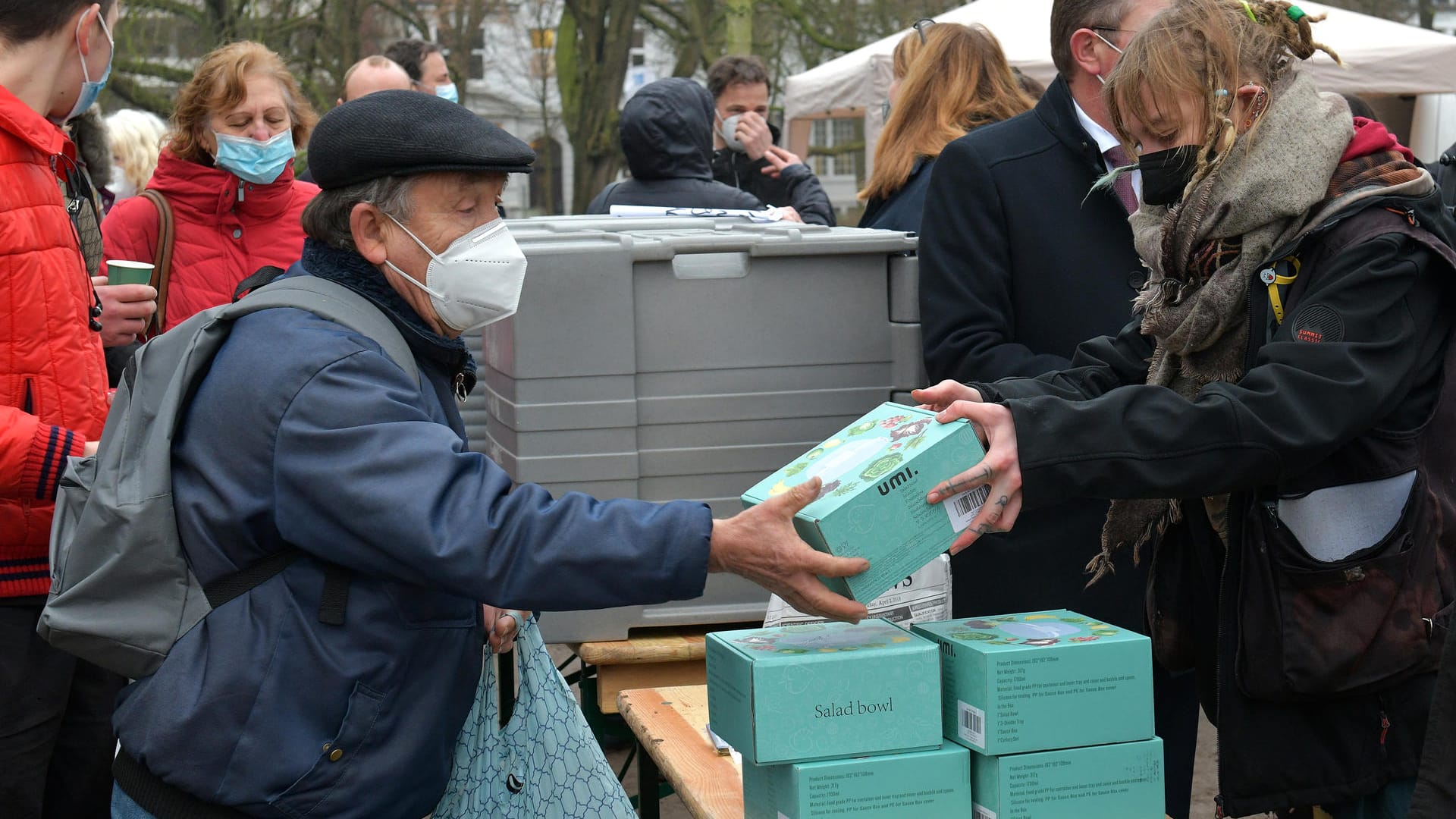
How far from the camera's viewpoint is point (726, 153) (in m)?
6.91

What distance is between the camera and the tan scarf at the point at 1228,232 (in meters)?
1.92

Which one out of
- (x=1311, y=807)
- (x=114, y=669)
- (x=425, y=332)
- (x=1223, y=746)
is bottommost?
(x=1311, y=807)

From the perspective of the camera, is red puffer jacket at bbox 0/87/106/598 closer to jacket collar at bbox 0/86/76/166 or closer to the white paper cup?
jacket collar at bbox 0/86/76/166

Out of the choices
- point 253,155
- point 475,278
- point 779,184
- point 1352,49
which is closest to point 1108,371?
point 475,278

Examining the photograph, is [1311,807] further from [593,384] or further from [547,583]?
[593,384]

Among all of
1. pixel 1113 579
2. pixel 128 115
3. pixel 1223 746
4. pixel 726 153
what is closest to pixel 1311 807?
pixel 1223 746

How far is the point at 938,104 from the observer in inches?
138

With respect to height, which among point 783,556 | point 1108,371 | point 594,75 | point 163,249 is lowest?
point 783,556

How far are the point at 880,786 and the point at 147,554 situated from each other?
3.31ft

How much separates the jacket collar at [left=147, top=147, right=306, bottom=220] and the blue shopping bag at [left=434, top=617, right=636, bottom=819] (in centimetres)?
228

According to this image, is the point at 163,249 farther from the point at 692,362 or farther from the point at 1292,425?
the point at 1292,425

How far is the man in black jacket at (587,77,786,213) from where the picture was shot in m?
5.23

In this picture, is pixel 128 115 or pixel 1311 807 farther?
pixel 128 115

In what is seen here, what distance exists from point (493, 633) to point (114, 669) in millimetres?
603
